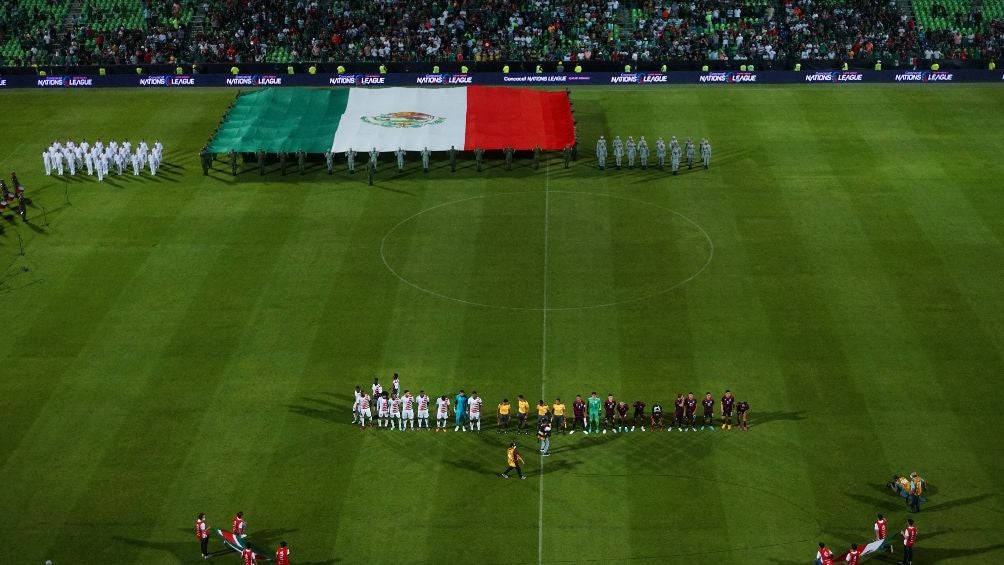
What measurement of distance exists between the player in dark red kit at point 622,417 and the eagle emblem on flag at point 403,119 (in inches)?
1112

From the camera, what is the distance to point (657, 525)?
36.9 m

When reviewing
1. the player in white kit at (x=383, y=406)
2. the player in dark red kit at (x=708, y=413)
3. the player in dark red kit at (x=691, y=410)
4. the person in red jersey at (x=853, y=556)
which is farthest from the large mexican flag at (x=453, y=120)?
the person in red jersey at (x=853, y=556)

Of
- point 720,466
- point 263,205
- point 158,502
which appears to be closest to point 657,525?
point 720,466

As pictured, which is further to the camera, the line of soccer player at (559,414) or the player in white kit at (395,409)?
the player in white kit at (395,409)

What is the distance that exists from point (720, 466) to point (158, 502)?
56.2 ft

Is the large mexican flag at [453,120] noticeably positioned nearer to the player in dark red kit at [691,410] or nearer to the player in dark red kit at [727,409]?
the player in dark red kit at [691,410]

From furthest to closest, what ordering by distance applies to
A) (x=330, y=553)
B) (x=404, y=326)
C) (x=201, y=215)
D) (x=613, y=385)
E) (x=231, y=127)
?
1. (x=231, y=127)
2. (x=201, y=215)
3. (x=404, y=326)
4. (x=613, y=385)
5. (x=330, y=553)

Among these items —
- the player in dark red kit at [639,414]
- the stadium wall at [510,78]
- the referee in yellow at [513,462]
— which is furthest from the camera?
the stadium wall at [510,78]

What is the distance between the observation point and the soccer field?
122 feet

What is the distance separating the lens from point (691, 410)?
41469 mm

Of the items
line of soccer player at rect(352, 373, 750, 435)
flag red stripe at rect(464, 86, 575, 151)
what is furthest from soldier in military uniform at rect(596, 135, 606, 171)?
line of soccer player at rect(352, 373, 750, 435)

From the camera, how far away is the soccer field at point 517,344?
3722 centimetres

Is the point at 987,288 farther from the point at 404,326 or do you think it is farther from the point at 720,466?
the point at 404,326

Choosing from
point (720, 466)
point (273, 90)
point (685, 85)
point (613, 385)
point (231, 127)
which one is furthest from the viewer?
point (685, 85)
